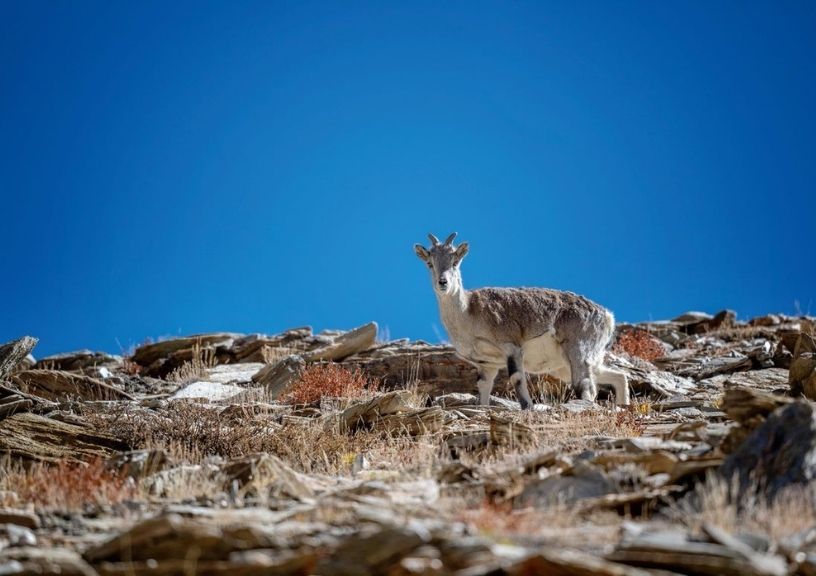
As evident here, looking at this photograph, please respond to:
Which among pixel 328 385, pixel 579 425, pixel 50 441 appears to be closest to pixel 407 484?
pixel 579 425

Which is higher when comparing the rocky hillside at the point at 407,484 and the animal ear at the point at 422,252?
the animal ear at the point at 422,252

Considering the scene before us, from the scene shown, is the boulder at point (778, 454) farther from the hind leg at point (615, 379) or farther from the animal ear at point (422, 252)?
the animal ear at point (422, 252)

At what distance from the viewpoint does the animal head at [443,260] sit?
17.1 meters

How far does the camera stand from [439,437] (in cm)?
1282

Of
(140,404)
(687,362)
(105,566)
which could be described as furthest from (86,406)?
(687,362)

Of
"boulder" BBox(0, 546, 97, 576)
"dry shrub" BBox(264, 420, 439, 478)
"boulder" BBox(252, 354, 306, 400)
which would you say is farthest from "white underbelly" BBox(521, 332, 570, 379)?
"boulder" BBox(0, 546, 97, 576)

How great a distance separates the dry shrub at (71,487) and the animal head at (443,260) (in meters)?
8.05

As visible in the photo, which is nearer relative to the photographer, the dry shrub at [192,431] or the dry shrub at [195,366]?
the dry shrub at [192,431]

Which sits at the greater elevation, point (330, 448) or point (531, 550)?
point (330, 448)

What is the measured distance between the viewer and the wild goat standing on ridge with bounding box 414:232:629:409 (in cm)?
1725

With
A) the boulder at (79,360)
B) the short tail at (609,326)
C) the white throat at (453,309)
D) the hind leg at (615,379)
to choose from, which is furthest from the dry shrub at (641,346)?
the boulder at (79,360)

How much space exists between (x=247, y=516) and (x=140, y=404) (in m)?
10.6

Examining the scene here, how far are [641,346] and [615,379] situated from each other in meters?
6.49

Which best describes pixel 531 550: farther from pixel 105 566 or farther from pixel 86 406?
pixel 86 406
